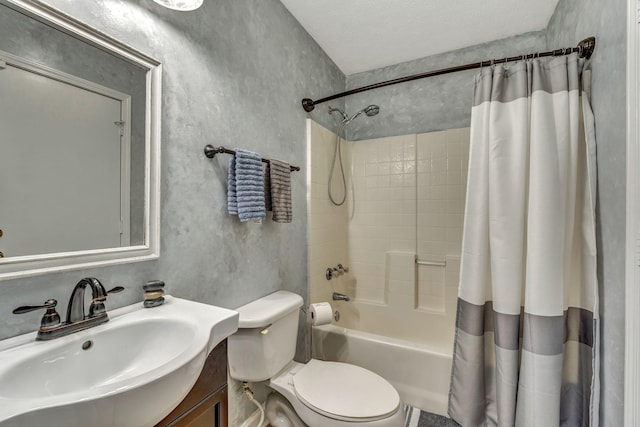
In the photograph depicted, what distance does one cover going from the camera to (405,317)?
7.40ft

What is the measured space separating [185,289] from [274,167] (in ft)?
2.37

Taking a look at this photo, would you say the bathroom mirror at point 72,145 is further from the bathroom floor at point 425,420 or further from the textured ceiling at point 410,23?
the bathroom floor at point 425,420

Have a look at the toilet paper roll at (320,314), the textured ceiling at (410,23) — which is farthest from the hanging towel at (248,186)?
the textured ceiling at (410,23)

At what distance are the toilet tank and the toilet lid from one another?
164mm

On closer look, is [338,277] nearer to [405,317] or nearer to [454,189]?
[405,317]

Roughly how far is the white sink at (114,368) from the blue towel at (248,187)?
1.50 ft

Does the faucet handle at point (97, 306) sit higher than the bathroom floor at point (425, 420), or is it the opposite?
the faucet handle at point (97, 306)

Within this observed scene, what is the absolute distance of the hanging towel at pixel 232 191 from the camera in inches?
49.6

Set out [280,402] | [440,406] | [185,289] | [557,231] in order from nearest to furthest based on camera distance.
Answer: [185,289] < [557,231] < [280,402] < [440,406]

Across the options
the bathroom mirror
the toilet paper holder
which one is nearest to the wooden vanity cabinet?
the bathroom mirror

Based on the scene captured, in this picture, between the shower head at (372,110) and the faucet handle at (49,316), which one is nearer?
the faucet handle at (49,316)

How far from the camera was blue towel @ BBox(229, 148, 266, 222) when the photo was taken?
49.0 inches

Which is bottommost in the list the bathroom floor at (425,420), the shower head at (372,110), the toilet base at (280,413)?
the bathroom floor at (425,420)

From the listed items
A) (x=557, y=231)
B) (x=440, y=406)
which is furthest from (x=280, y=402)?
(x=557, y=231)
